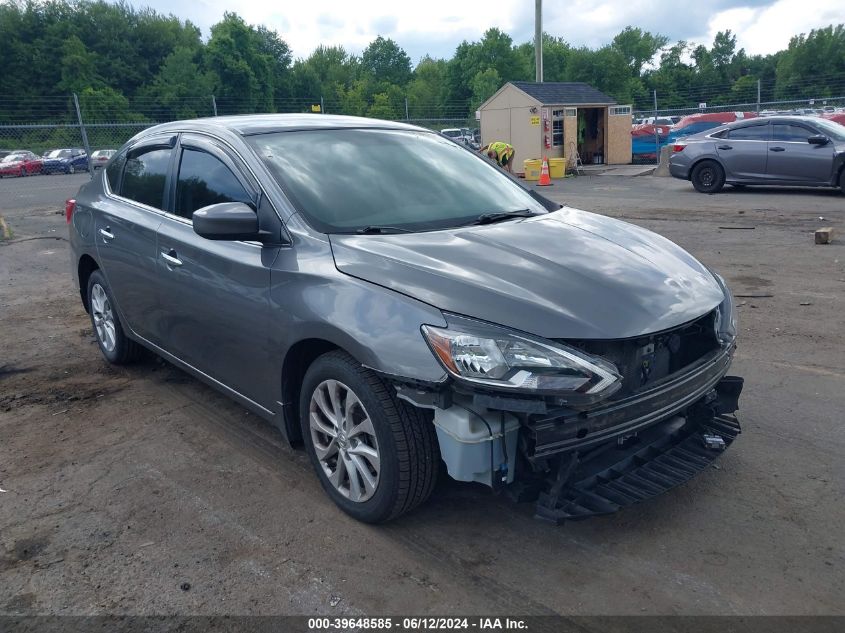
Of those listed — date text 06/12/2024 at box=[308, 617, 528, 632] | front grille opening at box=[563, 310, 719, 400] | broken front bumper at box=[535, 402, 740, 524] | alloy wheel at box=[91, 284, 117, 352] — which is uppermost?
front grille opening at box=[563, 310, 719, 400]

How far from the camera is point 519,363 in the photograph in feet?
8.68

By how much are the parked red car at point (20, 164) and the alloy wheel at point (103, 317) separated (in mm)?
33511

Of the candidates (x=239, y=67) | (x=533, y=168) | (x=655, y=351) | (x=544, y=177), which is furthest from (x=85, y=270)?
(x=239, y=67)

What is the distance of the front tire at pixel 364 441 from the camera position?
2895 millimetres

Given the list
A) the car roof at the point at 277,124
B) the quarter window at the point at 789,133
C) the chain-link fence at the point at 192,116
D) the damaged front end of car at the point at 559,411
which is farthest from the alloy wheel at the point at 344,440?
the chain-link fence at the point at 192,116

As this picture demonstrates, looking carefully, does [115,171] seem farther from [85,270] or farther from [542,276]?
[542,276]

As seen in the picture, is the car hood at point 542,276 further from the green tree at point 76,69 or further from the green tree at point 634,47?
the green tree at point 634,47

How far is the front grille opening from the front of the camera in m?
2.81

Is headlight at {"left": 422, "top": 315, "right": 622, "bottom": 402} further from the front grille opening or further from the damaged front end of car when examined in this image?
the front grille opening

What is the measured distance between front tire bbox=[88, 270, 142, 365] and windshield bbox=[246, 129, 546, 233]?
2.08m

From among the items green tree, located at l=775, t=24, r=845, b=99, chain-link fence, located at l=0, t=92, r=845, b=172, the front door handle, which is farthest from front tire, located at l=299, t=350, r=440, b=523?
green tree, located at l=775, t=24, r=845, b=99

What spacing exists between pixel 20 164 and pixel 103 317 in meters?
34.2

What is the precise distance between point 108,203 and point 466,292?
330cm

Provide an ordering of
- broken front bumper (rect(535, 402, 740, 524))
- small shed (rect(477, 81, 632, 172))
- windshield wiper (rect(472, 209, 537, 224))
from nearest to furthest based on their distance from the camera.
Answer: broken front bumper (rect(535, 402, 740, 524)), windshield wiper (rect(472, 209, 537, 224)), small shed (rect(477, 81, 632, 172))
